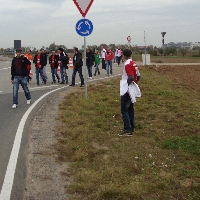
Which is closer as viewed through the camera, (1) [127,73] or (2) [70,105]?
(1) [127,73]

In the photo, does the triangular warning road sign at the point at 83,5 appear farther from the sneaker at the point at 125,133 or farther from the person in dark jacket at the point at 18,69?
the sneaker at the point at 125,133

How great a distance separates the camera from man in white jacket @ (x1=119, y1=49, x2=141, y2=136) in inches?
293

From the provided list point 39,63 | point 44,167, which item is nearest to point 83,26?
point 39,63

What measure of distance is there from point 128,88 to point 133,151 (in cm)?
152

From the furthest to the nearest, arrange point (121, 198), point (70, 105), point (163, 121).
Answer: point (70, 105)
point (163, 121)
point (121, 198)

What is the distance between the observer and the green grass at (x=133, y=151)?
496cm

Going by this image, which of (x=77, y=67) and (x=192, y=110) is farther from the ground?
(x=77, y=67)

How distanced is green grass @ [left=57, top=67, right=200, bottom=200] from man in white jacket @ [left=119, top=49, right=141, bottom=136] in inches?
10.1

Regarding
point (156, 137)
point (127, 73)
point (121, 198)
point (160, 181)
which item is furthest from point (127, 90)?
point (121, 198)

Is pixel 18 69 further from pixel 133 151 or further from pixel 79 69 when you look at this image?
pixel 133 151

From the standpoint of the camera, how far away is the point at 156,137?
24.7 ft

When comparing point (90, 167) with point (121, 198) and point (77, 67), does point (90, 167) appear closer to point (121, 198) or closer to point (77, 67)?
point (121, 198)

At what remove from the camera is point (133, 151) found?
6547 mm

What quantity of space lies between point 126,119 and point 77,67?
850 cm
